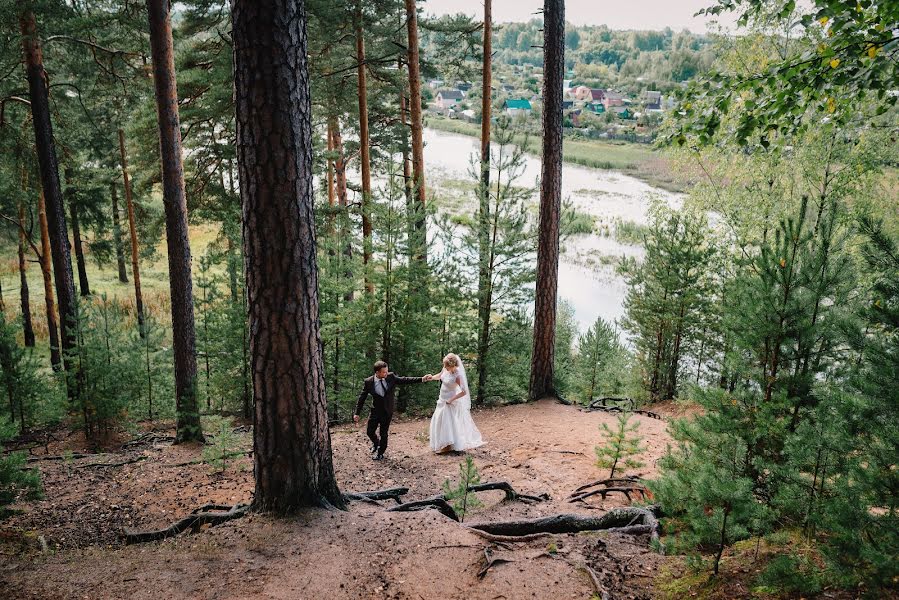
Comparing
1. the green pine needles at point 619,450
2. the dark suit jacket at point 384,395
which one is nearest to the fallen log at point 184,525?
the dark suit jacket at point 384,395

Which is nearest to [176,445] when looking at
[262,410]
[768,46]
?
[262,410]

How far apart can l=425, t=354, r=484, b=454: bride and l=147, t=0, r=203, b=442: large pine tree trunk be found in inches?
176

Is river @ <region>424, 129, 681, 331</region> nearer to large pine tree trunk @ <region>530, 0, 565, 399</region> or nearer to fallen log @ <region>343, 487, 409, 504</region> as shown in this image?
large pine tree trunk @ <region>530, 0, 565, 399</region>

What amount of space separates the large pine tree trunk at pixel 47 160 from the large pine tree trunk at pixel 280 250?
805 centimetres

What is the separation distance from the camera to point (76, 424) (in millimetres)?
10836

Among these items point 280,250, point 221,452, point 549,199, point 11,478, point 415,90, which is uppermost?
point 415,90

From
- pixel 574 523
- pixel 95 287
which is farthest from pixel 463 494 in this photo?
pixel 95 287

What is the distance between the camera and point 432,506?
6.03 metres

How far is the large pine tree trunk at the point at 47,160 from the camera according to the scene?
1135cm

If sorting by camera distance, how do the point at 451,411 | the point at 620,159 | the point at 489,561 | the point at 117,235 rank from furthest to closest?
the point at 620,159, the point at 117,235, the point at 451,411, the point at 489,561

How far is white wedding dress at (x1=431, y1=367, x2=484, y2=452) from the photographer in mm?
9000

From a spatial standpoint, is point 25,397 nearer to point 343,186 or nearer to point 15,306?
point 343,186

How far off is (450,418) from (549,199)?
4.98m

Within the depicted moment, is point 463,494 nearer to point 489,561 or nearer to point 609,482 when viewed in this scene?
point 489,561
